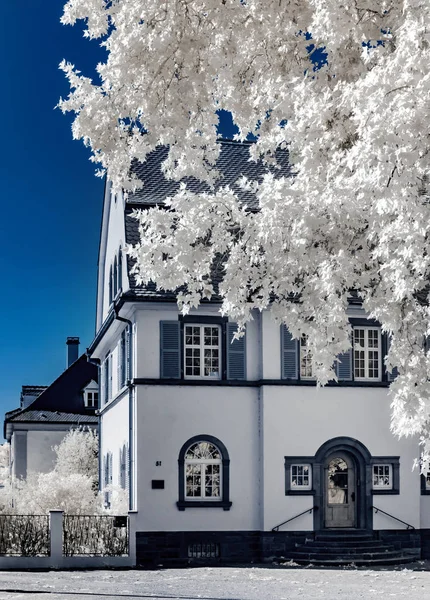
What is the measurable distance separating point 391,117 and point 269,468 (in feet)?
60.7

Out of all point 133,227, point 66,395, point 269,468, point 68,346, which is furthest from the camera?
point 68,346

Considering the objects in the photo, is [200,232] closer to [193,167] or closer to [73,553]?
[193,167]

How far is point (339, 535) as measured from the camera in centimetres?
2684

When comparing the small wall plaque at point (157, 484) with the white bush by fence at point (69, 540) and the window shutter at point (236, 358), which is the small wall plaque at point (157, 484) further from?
the window shutter at point (236, 358)

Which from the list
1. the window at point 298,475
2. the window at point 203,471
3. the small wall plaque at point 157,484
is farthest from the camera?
the window at point 298,475

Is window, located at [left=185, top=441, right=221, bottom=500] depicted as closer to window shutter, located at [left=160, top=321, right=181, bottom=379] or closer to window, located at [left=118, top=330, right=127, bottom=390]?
window shutter, located at [left=160, top=321, right=181, bottom=379]

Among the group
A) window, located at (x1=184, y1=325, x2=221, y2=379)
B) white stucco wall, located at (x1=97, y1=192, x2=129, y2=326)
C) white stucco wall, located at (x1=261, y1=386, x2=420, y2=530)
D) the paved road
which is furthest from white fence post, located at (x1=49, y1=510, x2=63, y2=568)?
white stucco wall, located at (x1=97, y1=192, x2=129, y2=326)

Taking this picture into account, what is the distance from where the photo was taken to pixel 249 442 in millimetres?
26797

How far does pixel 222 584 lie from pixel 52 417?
28.6m

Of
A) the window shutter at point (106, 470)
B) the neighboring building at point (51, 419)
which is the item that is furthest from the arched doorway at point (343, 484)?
the neighboring building at point (51, 419)

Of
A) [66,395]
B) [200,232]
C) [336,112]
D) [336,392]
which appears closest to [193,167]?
[200,232]

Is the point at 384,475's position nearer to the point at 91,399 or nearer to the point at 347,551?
the point at 347,551

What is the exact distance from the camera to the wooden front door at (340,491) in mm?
27375

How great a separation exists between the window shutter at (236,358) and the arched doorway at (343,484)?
311cm
